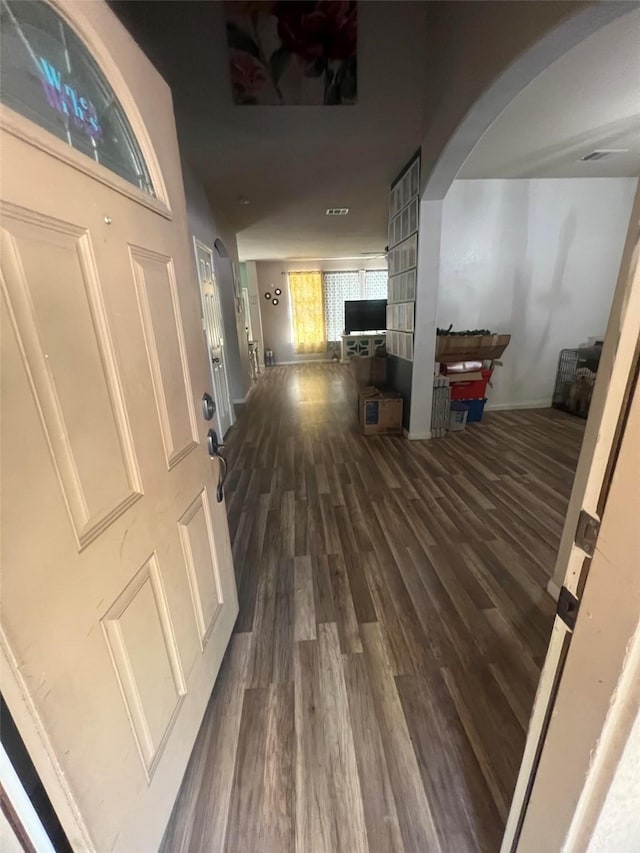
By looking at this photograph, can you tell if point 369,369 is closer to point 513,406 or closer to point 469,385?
point 469,385

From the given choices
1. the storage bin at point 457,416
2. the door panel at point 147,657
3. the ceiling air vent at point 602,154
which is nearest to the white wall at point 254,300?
the storage bin at point 457,416

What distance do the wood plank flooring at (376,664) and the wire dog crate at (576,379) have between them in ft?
6.07

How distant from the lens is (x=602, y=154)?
10.9ft

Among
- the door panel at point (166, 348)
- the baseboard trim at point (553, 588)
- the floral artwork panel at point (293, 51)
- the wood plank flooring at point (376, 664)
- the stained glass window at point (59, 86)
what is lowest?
the wood plank flooring at point (376, 664)

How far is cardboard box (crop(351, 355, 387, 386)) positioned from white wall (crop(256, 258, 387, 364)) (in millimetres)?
5122

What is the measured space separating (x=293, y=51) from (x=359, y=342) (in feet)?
18.7

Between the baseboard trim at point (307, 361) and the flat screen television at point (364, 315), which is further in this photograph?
the baseboard trim at point (307, 361)

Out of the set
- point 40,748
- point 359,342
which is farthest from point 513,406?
point 40,748

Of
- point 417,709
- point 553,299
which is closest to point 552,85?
point 553,299

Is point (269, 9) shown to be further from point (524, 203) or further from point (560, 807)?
point (560, 807)

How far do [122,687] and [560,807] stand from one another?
34.3 inches

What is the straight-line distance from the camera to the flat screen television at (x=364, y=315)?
845 cm

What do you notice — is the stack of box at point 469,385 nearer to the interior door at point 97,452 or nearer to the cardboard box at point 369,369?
the cardboard box at point 369,369

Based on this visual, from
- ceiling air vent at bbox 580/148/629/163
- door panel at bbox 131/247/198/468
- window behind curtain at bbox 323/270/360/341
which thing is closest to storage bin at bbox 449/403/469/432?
ceiling air vent at bbox 580/148/629/163
